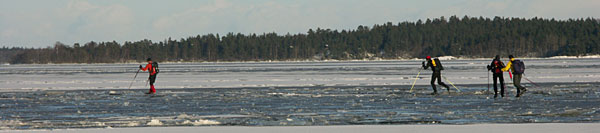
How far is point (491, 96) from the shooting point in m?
20.3

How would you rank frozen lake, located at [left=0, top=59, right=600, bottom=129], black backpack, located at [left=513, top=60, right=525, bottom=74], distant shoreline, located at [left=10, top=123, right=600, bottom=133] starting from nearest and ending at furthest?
1. distant shoreline, located at [left=10, top=123, right=600, bottom=133]
2. frozen lake, located at [left=0, top=59, right=600, bottom=129]
3. black backpack, located at [left=513, top=60, right=525, bottom=74]

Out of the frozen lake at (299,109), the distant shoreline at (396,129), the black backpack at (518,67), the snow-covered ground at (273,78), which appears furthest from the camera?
the snow-covered ground at (273,78)

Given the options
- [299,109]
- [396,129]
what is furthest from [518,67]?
[396,129]

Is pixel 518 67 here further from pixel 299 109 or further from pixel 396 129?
pixel 396 129

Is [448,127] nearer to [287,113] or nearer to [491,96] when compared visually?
[287,113]

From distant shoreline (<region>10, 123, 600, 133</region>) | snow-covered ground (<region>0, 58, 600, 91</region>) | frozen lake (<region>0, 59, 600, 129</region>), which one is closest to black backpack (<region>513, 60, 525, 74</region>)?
frozen lake (<region>0, 59, 600, 129</region>)

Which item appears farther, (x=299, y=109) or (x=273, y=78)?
(x=273, y=78)

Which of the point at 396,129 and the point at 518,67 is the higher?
the point at 518,67

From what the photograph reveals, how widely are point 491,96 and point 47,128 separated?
12.3m

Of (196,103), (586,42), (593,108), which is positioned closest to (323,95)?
(196,103)

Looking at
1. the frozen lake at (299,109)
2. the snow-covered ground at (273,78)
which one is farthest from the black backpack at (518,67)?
the snow-covered ground at (273,78)

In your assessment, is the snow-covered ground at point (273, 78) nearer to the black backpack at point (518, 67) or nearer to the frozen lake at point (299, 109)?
the frozen lake at point (299, 109)

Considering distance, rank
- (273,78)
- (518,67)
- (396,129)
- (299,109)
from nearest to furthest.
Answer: (396,129)
(299,109)
(518,67)
(273,78)

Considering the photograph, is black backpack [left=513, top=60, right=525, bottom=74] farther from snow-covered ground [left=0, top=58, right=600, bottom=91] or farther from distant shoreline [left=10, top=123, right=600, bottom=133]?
snow-covered ground [left=0, top=58, right=600, bottom=91]
